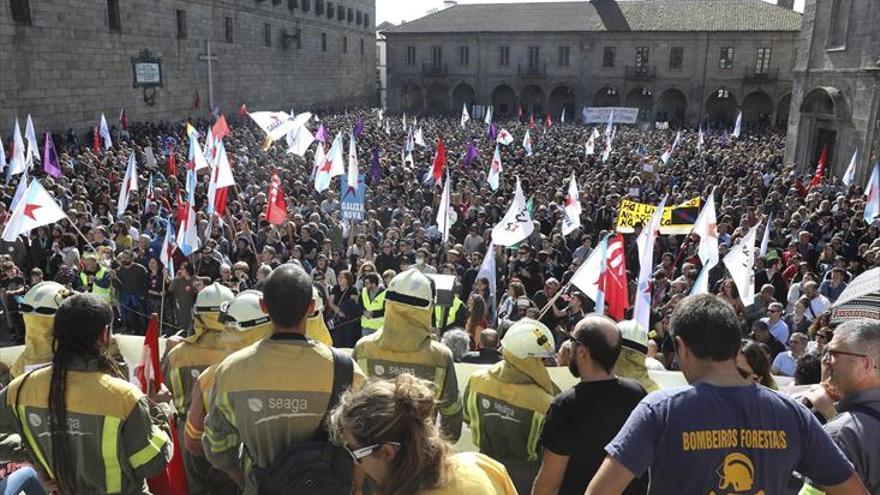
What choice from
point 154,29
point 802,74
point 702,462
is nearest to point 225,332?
point 702,462

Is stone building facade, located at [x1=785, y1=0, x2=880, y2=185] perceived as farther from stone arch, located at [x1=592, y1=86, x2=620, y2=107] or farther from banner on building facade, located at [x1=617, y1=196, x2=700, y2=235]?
stone arch, located at [x1=592, y1=86, x2=620, y2=107]

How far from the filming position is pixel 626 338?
385 centimetres

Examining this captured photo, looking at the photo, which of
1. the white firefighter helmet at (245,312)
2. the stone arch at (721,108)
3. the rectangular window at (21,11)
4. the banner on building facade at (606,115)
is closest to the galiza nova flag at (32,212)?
the white firefighter helmet at (245,312)

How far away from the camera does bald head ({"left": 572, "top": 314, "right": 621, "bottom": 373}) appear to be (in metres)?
2.96

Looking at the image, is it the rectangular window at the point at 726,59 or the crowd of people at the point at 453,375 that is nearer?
the crowd of people at the point at 453,375

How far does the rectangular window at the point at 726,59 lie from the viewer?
4738cm

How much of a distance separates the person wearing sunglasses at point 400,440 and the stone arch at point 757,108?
52.9 metres

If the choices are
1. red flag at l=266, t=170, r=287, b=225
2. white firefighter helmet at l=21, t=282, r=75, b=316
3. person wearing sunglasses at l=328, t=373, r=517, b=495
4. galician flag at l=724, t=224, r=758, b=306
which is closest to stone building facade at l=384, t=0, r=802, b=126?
red flag at l=266, t=170, r=287, b=225

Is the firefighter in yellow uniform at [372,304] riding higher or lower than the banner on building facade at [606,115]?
lower

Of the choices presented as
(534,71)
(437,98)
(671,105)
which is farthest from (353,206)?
(437,98)

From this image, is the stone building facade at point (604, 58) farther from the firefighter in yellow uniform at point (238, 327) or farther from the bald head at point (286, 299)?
the bald head at point (286, 299)

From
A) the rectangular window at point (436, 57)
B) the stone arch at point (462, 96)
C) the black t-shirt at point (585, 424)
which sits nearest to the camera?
the black t-shirt at point (585, 424)

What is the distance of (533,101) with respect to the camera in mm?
54281

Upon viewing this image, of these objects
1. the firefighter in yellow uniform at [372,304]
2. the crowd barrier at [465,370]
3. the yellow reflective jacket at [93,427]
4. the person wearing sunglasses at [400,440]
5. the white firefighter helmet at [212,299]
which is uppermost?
the person wearing sunglasses at [400,440]
